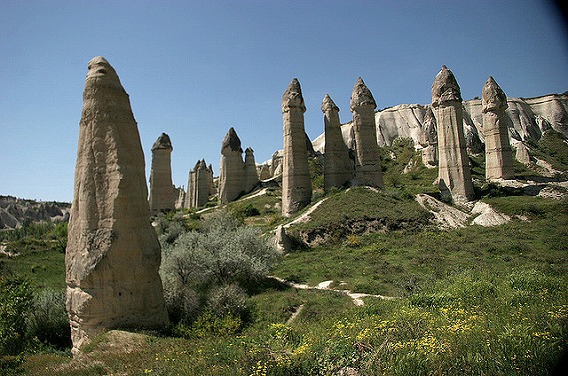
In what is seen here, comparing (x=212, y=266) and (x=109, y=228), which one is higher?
(x=109, y=228)

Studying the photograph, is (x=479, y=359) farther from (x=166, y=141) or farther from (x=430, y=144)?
(x=430, y=144)

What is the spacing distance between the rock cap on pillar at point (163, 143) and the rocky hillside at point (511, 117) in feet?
122

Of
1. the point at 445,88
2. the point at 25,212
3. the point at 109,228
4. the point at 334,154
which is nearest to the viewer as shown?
the point at 109,228

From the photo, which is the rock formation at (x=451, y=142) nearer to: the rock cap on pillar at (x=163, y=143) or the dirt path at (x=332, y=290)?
the dirt path at (x=332, y=290)

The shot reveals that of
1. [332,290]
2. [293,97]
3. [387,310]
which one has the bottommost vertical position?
[332,290]

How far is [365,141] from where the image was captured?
26469mm

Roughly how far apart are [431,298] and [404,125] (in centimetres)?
6586

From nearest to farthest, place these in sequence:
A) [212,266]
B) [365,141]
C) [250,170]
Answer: [212,266] → [365,141] → [250,170]

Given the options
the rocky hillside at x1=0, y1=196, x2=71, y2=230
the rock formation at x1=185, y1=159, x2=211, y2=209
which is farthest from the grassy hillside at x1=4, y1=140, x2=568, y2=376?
the rocky hillside at x1=0, y1=196, x2=71, y2=230

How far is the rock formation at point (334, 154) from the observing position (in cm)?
2761

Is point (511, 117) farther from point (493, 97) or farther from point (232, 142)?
point (232, 142)

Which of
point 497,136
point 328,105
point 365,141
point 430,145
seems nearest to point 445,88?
point 497,136

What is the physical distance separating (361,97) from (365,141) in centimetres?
342

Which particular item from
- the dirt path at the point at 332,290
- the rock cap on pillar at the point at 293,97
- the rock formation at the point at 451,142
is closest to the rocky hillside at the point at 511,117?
the rock cap on pillar at the point at 293,97
